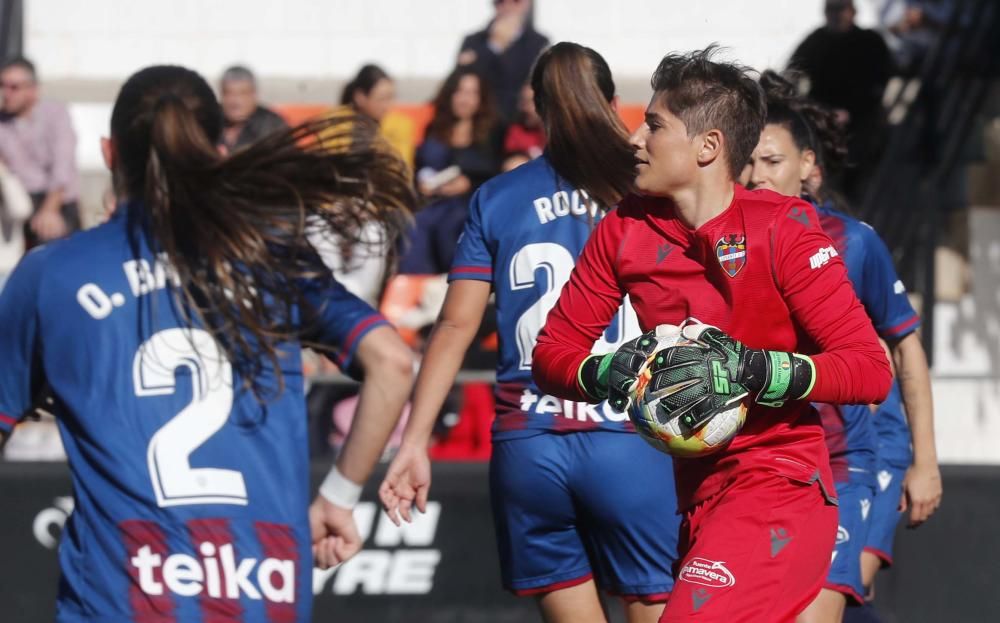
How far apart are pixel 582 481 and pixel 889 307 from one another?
3.94 feet

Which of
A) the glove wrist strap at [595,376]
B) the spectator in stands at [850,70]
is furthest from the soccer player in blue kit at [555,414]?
the spectator in stands at [850,70]

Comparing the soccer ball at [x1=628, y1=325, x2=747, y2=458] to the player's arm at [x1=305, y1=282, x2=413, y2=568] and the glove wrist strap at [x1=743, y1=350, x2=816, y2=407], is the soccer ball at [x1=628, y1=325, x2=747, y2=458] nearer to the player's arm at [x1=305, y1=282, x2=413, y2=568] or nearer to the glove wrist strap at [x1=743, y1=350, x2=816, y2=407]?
the glove wrist strap at [x1=743, y1=350, x2=816, y2=407]

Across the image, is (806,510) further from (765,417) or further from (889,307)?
(889,307)

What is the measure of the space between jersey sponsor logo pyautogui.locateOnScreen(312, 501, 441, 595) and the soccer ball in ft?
12.9

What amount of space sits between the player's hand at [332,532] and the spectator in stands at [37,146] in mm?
6787

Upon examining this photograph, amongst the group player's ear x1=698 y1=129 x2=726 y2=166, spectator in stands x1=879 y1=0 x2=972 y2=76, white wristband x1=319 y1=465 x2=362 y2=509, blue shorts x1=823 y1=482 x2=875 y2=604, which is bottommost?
blue shorts x1=823 y1=482 x2=875 y2=604

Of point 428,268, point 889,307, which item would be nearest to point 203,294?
point 889,307

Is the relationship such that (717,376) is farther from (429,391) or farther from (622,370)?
(429,391)

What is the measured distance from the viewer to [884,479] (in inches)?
234

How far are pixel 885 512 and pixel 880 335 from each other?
927 millimetres

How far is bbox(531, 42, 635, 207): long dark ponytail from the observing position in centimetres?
485

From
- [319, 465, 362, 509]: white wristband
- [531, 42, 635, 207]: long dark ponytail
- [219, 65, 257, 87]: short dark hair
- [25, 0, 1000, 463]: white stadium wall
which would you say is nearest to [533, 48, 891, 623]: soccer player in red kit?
[319, 465, 362, 509]: white wristband

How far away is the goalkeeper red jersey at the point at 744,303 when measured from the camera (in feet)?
12.6

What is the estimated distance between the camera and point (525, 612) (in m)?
7.67
